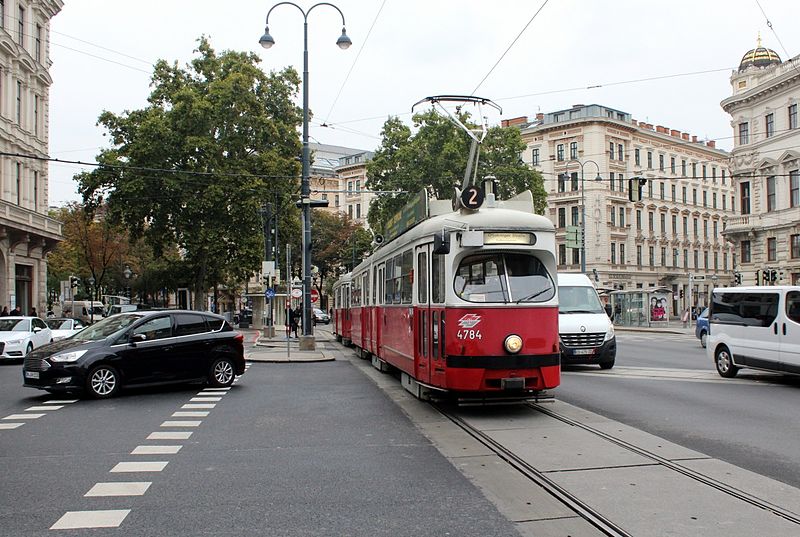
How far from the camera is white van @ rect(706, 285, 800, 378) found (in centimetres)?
1435

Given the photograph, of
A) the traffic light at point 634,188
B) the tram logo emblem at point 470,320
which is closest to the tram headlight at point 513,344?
the tram logo emblem at point 470,320

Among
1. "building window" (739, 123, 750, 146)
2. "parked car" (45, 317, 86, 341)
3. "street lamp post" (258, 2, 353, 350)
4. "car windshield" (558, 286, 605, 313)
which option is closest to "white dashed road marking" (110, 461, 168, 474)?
"car windshield" (558, 286, 605, 313)

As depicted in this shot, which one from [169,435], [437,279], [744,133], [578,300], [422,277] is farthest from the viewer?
[744,133]

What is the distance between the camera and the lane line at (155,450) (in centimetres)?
847

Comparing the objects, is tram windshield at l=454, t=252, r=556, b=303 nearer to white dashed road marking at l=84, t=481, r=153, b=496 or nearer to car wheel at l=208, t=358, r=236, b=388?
white dashed road marking at l=84, t=481, r=153, b=496

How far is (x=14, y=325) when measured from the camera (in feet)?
77.0

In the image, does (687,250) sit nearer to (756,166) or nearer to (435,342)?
(756,166)

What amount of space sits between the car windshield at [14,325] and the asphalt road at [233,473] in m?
11.8

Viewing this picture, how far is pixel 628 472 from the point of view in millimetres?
7297

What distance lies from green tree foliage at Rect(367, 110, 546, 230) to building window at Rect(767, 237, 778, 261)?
17.1 meters

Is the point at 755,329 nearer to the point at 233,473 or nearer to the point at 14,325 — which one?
the point at 233,473

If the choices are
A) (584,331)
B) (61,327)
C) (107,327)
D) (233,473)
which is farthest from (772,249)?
(233,473)

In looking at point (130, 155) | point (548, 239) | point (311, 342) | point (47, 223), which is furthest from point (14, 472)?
point (47, 223)

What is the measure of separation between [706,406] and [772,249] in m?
48.6
